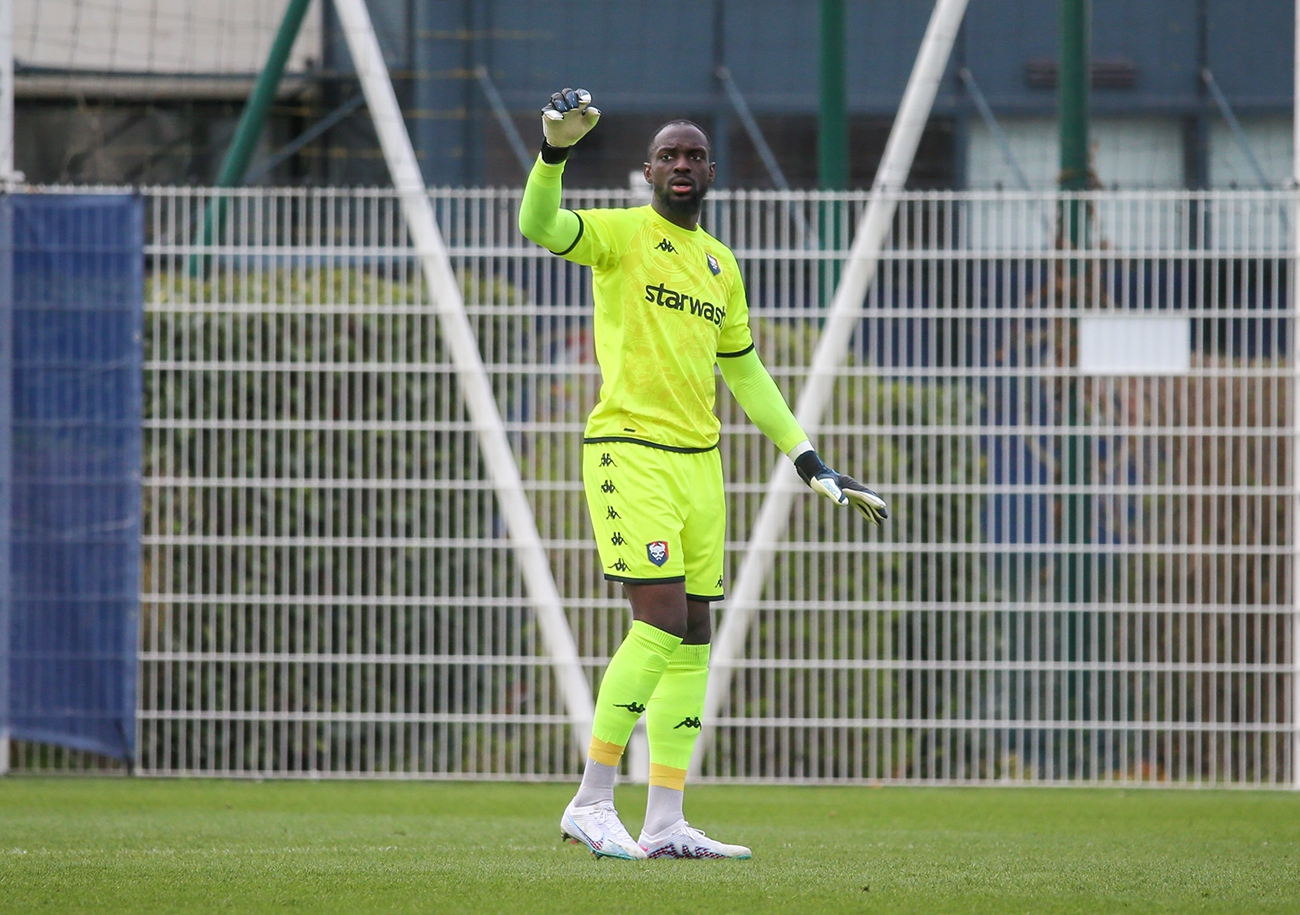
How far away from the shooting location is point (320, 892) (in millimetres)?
3479

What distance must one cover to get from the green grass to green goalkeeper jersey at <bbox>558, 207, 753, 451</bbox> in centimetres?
117

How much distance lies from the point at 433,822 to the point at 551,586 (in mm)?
1638

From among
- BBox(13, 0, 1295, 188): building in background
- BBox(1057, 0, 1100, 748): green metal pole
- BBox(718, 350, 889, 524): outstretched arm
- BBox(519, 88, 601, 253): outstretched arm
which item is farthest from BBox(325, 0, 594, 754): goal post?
BBox(13, 0, 1295, 188): building in background

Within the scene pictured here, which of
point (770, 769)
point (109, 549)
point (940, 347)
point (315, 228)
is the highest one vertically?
point (315, 228)

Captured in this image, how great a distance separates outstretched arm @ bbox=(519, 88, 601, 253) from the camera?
154 inches

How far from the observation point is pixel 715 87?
1229cm

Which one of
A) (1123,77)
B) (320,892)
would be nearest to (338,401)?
(320,892)

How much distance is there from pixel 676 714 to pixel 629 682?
0.89 ft

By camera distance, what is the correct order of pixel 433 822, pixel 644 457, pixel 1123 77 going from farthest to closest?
1. pixel 1123 77
2. pixel 433 822
3. pixel 644 457

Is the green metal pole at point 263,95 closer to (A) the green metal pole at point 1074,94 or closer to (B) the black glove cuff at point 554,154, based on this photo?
(A) the green metal pole at point 1074,94

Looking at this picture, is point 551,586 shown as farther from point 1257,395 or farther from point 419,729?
point 1257,395

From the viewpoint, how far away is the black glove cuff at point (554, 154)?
3965 millimetres

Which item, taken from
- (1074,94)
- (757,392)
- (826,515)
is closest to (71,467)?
(826,515)

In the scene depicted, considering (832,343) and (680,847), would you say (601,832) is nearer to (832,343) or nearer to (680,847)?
(680,847)
